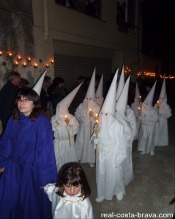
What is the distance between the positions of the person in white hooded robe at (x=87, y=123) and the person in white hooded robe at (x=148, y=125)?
133cm

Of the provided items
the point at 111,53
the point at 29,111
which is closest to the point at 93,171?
the point at 29,111

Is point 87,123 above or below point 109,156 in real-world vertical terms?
above

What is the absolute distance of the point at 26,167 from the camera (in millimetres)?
2930

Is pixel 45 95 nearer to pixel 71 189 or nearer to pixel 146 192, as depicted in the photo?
pixel 146 192

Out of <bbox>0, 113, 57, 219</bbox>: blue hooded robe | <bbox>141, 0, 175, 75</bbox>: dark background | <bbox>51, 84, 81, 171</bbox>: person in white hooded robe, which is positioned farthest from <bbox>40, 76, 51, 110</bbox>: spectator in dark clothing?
<bbox>141, 0, 175, 75</bbox>: dark background

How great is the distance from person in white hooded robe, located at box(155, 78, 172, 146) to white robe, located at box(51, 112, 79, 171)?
282 centimetres

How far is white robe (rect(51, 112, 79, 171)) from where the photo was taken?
464cm

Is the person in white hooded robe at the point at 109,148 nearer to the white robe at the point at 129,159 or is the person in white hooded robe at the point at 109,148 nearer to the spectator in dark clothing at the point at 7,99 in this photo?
the white robe at the point at 129,159

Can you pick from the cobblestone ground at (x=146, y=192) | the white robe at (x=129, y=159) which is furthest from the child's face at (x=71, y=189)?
the white robe at (x=129, y=159)

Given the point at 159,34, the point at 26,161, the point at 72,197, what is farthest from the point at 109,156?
the point at 159,34

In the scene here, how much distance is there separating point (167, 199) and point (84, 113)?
99.4 inches

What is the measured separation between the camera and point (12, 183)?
2.98 meters

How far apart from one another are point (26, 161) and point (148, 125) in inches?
156

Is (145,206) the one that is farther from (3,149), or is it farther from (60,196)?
(3,149)
